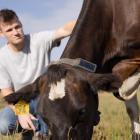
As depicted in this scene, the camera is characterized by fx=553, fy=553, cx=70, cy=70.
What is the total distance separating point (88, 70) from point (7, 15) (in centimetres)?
172

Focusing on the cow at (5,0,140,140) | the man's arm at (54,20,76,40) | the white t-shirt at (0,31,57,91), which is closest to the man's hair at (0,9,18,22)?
the white t-shirt at (0,31,57,91)

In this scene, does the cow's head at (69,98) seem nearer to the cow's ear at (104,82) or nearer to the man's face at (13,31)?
the cow's ear at (104,82)

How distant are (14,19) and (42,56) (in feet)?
2.21

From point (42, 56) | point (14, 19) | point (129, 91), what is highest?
point (14, 19)

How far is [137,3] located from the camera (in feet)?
24.0

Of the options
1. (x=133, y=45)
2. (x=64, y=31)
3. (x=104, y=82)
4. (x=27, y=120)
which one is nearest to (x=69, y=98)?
(x=104, y=82)

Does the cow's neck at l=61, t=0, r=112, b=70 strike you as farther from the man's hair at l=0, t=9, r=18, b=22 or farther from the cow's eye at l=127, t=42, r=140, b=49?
the man's hair at l=0, t=9, r=18, b=22

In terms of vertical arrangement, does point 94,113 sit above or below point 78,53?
below

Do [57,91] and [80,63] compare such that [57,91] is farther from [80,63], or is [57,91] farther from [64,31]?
[64,31]

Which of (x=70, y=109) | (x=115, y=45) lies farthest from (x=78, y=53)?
(x=70, y=109)

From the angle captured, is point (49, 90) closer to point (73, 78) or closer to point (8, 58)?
point (73, 78)

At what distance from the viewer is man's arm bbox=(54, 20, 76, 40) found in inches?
309

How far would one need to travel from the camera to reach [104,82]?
6.27m

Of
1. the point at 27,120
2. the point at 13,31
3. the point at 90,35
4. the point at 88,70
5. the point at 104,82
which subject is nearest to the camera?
the point at 104,82
